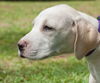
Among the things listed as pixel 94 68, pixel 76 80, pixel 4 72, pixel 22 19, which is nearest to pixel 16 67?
pixel 4 72

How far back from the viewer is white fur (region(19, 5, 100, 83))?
4586 mm

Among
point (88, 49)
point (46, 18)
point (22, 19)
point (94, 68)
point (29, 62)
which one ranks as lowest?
point (22, 19)

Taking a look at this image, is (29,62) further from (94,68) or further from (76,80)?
(94,68)

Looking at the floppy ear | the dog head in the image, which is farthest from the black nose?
the floppy ear

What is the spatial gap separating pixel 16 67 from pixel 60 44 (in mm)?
3147

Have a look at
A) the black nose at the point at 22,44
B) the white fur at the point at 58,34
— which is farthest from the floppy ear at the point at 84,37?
the black nose at the point at 22,44

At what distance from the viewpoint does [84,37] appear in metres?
4.58

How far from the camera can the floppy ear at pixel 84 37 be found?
456cm

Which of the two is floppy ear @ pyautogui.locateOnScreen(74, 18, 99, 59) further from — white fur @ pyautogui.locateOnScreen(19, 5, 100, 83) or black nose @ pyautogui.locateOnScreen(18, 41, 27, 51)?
black nose @ pyautogui.locateOnScreen(18, 41, 27, 51)

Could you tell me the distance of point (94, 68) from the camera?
495 cm

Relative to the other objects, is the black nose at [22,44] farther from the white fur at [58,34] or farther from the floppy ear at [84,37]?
the floppy ear at [84,37]

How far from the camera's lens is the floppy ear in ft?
15.0

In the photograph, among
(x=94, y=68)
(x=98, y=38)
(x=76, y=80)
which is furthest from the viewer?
(x=76, y=80)

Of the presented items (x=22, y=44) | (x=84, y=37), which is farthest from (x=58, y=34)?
(x=22, y=44)
